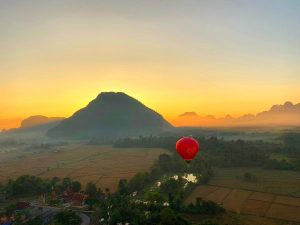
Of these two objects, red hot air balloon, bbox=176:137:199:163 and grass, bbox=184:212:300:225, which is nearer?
red hot air balloon, bbox=176:137:199:163

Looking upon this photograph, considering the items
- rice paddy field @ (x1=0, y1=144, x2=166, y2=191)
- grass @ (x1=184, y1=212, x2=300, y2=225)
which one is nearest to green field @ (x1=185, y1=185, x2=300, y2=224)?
grass @ (x1=184, y1=212, x2=300, y2=225)

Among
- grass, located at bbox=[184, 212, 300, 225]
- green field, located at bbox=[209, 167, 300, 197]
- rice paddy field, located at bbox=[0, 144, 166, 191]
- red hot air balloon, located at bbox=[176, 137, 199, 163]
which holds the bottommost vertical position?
grass, located at bbox=[184, 212, 300, 225]

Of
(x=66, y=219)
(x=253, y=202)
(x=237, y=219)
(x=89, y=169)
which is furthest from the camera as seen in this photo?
(x=89, y=169)

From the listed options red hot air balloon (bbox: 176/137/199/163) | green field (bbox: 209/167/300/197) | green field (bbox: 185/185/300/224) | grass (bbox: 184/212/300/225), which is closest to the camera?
red hot air balloon (bbox: 176/137/199/163)

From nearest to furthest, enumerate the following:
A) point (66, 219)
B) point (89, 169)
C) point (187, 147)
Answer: point (187, 147)
point (66, 219)
point (89, 169)

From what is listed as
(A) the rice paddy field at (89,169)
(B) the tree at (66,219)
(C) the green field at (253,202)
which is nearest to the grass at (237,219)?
(C) the green field at (253,202)

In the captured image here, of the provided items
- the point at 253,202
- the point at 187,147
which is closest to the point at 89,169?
the point at 253,202

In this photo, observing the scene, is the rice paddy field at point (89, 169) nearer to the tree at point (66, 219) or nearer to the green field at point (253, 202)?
the green field at point (253, 202)

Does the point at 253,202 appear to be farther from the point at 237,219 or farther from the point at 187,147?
the point at 187,147

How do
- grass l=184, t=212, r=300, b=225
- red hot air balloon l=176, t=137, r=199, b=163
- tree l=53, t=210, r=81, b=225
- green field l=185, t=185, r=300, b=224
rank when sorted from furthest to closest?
green field l=185, t=185, r=300, b=224 → grass l=184, t=212, r=300, b=225 → tree l=53, t=210, r=81, b=225 → red hot air balloon l=176, t=137, r=199, b=163

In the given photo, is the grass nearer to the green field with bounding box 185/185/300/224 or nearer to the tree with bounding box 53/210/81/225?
the green field with bounding box 185/185/300/224
